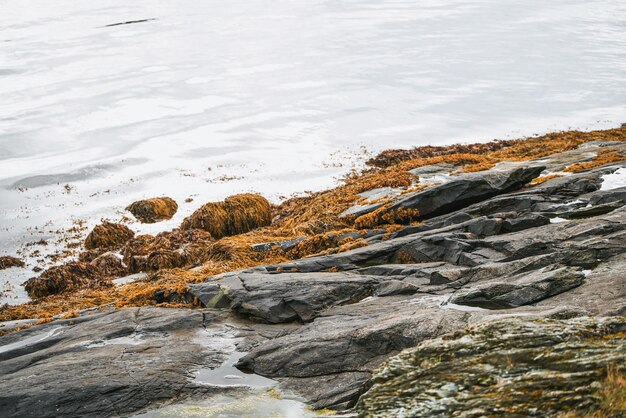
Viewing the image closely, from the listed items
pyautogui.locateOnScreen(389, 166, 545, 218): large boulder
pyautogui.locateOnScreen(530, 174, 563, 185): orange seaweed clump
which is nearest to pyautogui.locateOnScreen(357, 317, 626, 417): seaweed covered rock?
pyautogui.locateOnScreen(389, 166, 545, 218): large boulder

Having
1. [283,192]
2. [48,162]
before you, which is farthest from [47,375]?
[48,162]

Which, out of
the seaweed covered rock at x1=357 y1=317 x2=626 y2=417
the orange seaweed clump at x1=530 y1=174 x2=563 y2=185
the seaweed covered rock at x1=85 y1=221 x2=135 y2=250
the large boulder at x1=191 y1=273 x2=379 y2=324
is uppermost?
the seaweed covered rock at x1=357 y1=317 x2=626 y2=417

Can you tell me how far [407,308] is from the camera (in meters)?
10.2

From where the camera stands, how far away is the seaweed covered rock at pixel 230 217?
64.8 feet

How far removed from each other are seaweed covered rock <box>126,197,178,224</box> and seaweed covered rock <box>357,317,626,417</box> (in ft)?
50.7

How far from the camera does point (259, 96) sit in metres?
35.4

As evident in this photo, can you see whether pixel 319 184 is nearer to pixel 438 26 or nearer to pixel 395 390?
pixel 395 390

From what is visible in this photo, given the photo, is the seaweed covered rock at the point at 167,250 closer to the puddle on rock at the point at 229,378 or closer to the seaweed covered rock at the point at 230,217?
the seaweed covered rock at the point at 230,217

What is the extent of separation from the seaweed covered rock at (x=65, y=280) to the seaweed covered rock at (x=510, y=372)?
37.7ft

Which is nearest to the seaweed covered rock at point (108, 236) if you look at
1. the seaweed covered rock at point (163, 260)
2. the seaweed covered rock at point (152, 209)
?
the seaweed covered rock at point (152, 209)

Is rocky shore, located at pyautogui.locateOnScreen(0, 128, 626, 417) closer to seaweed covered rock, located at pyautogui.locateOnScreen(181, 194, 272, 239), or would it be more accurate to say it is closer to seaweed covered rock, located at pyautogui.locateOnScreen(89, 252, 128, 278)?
seaweed covered rock, located at pyautogui.locateOnScreen(89, 252, 128, 278)

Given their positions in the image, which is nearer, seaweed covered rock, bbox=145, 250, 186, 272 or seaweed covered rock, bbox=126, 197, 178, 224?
seaweed covered rock, bbox=145, 250, 186, 272

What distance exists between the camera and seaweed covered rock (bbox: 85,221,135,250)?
1914 centimetres

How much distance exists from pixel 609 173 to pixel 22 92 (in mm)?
33134
